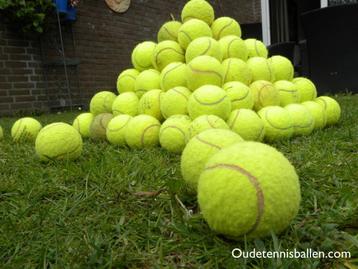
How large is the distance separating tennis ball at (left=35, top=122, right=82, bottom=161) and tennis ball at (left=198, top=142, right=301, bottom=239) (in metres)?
1.17

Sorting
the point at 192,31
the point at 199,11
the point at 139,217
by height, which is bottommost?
the point at 139,217

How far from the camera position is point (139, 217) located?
1.21 m

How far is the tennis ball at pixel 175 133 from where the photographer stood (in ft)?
6.63

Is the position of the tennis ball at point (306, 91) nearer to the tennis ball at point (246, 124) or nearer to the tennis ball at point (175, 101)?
the tennis ball at point (246, 124)

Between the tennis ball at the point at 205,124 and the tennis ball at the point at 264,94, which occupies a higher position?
the tennis ball at the point at 264,94

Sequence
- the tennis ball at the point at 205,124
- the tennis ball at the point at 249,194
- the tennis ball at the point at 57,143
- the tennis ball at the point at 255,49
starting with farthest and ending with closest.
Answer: the tennis ball at the point at 255,49, the tennis ball at the point at 57,143, the tennis ball at the point at 205,124, the tennis ball at the point at 249,194

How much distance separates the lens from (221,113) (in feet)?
6.62

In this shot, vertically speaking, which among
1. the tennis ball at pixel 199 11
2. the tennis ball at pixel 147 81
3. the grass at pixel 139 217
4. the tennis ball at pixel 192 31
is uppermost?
the tennis ball at pixel 199 11

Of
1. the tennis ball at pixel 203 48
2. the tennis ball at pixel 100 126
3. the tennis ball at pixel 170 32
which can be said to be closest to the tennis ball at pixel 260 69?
the tennis ball at pixel 203 48

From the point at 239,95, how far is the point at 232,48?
1.49ft

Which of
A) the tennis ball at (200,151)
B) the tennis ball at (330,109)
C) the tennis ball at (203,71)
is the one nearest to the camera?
the tennis ball at (200,151)

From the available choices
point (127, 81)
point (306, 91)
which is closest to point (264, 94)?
point (306, 91)

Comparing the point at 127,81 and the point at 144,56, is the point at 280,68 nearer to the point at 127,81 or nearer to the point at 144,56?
the point at 144,56

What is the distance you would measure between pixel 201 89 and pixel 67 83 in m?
4.50
